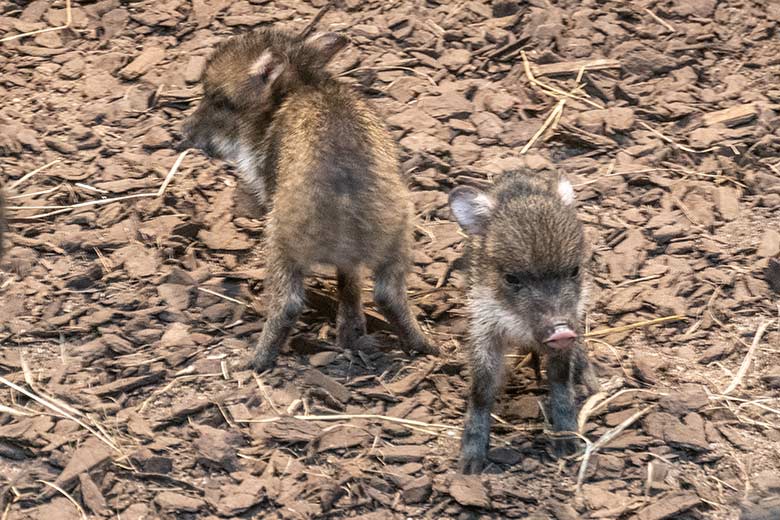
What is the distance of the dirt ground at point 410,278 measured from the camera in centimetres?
689

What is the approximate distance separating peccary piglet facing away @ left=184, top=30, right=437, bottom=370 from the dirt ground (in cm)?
35

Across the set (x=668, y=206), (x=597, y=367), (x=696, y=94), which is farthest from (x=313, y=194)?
(x=696, y=94)

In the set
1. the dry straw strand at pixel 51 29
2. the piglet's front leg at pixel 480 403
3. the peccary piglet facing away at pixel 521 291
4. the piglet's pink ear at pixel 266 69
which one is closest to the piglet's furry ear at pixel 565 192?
the peccary piglet facing away at pixel 521 291

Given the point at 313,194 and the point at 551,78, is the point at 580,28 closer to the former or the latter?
the point at 551,78

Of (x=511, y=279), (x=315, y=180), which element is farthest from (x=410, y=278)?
(x=511, y=279)

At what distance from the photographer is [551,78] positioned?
1034 centimetres

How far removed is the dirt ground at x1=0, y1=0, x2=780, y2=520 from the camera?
689cm

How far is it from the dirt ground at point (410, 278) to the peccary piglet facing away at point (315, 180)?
0.35m

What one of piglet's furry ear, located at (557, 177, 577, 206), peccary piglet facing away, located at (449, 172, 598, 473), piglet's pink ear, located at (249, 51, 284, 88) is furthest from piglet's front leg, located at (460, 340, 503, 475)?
piglet's pink ear, located at (249, 51, 284, 88)

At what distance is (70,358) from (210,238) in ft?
5.02

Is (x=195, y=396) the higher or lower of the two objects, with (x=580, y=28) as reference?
lower

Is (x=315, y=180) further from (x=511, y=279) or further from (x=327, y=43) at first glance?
(x=327, y=43)

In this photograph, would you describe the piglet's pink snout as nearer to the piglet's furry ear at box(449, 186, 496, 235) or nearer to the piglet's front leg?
the piglet's front leg

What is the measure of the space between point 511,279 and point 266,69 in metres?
2.33
